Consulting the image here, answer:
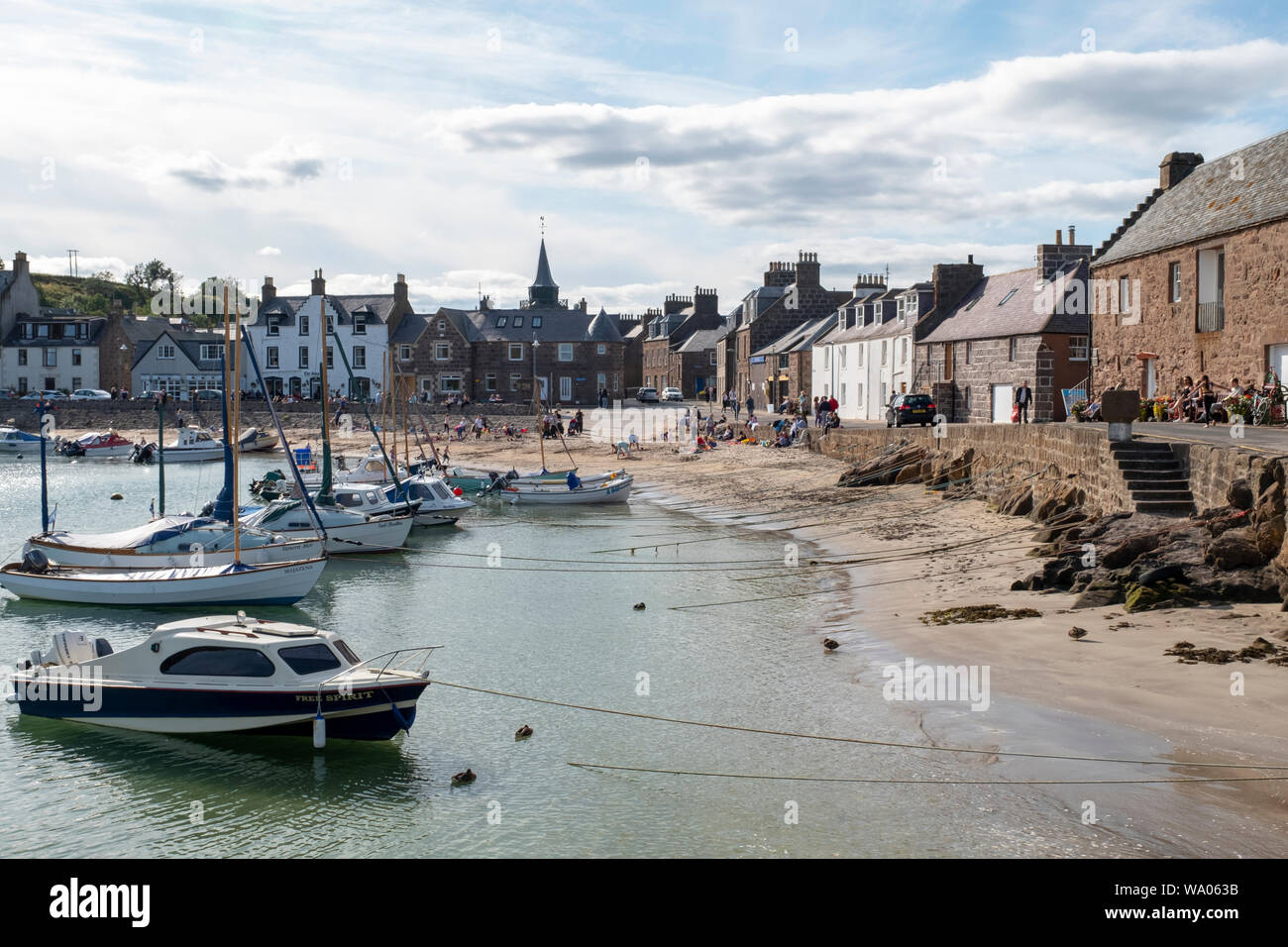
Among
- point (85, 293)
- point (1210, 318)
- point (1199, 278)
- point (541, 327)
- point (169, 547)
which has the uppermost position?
point (85, 293)

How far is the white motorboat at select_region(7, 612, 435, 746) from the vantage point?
15695mm

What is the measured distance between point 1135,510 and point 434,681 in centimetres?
1474

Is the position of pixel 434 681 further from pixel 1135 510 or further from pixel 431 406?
pixel 431 406

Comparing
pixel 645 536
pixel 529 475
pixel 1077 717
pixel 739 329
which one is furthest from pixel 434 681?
pixel 739 329

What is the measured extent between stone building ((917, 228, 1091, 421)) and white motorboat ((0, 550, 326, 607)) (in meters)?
32.3

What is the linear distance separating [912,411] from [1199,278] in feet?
47.8

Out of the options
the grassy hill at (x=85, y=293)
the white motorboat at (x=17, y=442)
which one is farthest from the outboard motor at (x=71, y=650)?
the grassy hill at (x=85, y=293)

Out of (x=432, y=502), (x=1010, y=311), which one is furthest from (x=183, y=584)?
(x=1010, y=311)

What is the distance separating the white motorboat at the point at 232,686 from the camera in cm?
1570

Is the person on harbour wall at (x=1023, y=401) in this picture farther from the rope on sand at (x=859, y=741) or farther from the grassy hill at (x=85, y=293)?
the grassy hill at (x=85, y=293)

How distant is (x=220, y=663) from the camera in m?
16.1

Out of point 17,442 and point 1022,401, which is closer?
point 1022,401

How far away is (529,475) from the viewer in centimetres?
4825

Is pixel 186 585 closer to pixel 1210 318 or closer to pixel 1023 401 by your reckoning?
pixel 1210 318
